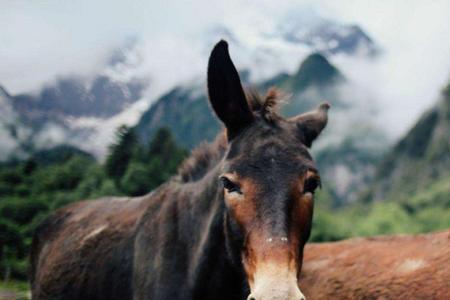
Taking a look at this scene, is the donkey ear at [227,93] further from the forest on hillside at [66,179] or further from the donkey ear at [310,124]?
the forest on hillside at [66,179]

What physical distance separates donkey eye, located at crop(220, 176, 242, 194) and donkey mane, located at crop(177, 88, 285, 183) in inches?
28.1

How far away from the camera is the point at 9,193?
24344 mm

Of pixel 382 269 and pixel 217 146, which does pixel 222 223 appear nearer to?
pixel 217 146

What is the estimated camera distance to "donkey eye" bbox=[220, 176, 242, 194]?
11.1ft

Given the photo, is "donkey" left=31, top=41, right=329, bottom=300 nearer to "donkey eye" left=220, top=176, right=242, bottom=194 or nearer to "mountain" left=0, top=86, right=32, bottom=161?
"donkey eye" left=220, top=176, right=242, bottom=194

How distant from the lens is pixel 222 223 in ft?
12.6

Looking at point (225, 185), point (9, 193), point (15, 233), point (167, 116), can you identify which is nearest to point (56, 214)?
point (225, 185)

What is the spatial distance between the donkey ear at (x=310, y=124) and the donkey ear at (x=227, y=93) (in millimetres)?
455

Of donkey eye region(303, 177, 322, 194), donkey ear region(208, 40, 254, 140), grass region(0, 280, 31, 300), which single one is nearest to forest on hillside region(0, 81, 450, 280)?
grass region(0, 280, 31, 300)

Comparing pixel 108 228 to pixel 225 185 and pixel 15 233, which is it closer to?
pixel 225 185

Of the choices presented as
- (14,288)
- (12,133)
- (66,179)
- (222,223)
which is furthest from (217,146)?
(66,179)

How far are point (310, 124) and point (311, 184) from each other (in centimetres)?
85

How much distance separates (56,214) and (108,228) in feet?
8.60

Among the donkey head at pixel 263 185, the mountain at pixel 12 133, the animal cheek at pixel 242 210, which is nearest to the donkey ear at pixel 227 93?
the donkey head at pixel 263 185
